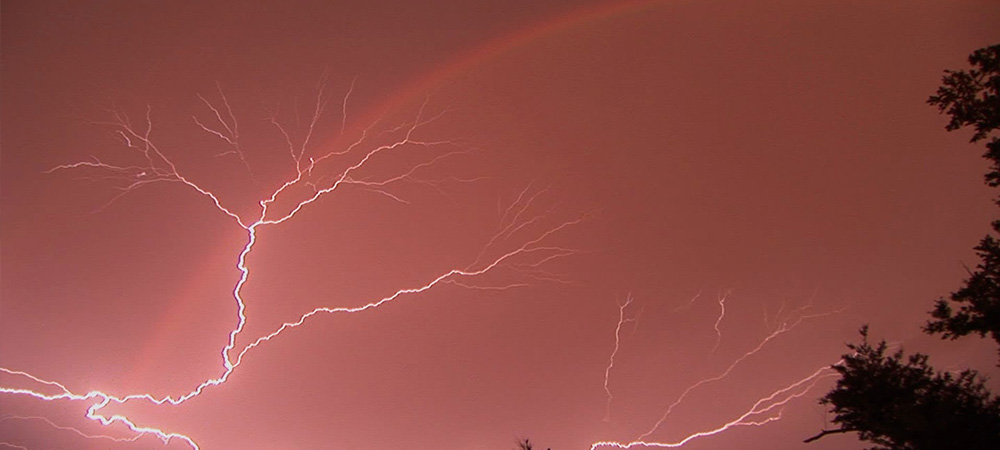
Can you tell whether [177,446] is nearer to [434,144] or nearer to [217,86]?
[217,86]

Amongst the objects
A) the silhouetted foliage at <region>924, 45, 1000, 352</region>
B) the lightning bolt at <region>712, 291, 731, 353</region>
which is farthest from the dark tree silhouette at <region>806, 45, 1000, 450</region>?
the lightning bolt at <region>712, 291, 731, 353</region>

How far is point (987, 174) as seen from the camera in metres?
3.24

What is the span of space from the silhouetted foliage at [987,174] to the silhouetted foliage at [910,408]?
486 mm

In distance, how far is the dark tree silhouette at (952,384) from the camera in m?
3.17

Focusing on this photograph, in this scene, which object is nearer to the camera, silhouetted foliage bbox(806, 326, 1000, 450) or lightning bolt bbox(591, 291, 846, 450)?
silhouetted foliage bbox(806, 326, 1000, 450)

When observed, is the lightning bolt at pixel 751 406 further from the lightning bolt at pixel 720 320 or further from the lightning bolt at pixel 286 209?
the lightning bolt at pixel 286 209

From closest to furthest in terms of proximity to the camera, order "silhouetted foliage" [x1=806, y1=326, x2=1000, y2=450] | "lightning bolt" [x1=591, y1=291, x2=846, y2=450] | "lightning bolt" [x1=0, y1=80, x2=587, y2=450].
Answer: "silhouetted foliage" [x1=806, y1=326, x2=1000, y2=450] → "lightning bolt" [x1=0, y1=80, x2=587, y2=450] → "lightning bolt" [x1=591, y1=291, x2=846, y2=450]

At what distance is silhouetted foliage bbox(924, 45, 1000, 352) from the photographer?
321 centimetres

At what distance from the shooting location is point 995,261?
3.25 meters

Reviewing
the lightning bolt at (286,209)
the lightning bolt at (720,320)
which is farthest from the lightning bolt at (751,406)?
the lightning bolt at (286,209)

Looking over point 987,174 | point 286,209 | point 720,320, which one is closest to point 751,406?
point 720,320

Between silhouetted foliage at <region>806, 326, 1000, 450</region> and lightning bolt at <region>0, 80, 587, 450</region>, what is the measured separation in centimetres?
298

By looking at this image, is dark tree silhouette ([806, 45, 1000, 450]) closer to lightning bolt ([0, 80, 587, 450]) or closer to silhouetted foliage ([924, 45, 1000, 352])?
silhouetted foliage ([924, 45, 1000, 352])

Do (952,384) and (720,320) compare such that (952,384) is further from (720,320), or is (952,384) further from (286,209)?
(286,209)
